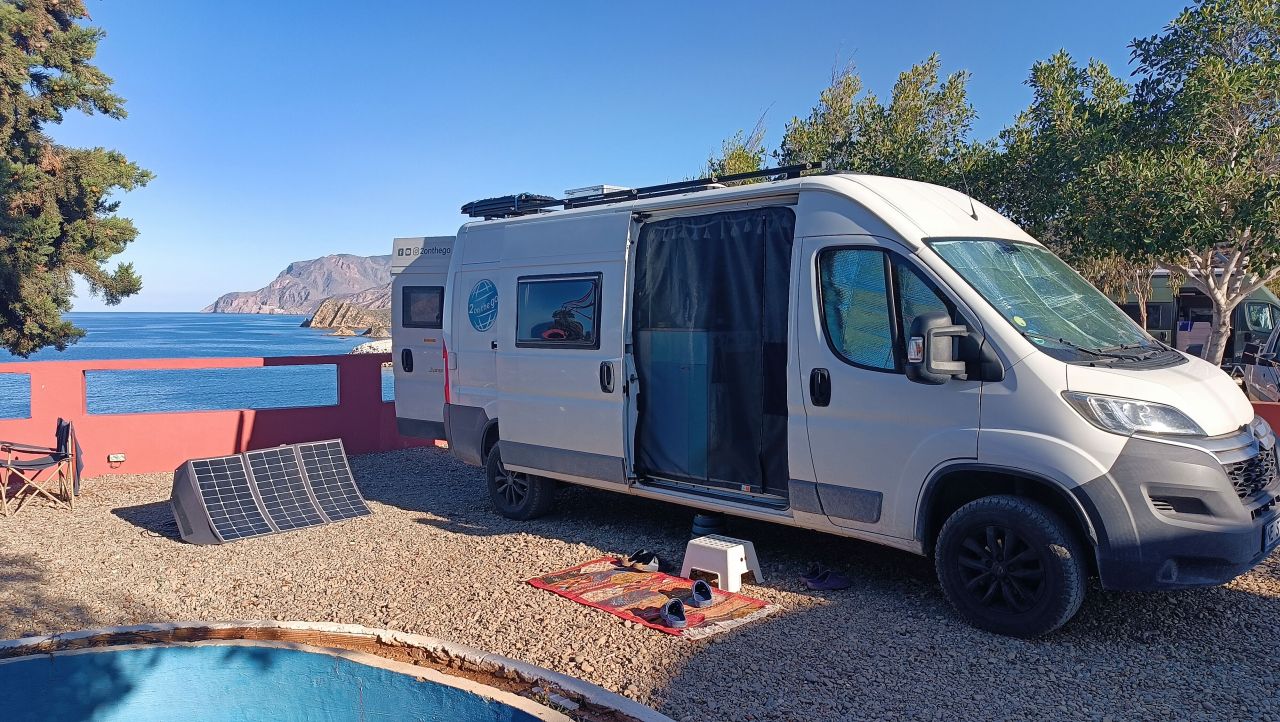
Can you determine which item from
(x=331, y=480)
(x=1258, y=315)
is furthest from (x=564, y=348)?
(x=1258, y=315)

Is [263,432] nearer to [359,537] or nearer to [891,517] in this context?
[359,537]

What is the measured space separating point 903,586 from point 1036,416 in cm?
175

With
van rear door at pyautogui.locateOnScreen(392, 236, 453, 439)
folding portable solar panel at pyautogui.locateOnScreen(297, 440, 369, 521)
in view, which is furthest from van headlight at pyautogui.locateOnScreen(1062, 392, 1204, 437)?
van rear door at pyautogui.locateOnScreen(392, 236, 453, 439)

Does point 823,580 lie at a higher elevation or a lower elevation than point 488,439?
lower

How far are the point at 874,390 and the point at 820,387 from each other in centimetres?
38

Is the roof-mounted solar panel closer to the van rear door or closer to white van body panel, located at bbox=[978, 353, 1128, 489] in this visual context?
the van rear door

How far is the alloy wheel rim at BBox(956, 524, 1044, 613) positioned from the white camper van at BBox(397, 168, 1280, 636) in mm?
12

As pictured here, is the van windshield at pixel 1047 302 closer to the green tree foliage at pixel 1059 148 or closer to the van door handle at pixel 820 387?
the van door handle at pixel 820 387

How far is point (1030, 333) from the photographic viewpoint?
5020 mm

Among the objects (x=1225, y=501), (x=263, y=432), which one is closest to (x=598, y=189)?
(x=1225, y=501)

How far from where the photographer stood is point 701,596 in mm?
5688

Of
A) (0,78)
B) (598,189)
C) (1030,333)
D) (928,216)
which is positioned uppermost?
→ (0,78)

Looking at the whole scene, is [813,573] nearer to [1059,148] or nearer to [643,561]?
[643,561]

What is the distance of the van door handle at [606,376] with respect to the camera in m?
7.01
